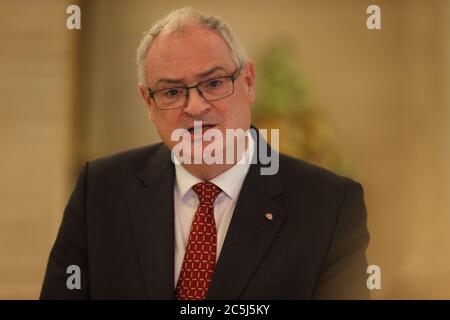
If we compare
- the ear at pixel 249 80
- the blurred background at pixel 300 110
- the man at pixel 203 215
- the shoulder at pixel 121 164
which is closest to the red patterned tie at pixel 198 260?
the man at pixel 203 215

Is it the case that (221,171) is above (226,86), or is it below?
below

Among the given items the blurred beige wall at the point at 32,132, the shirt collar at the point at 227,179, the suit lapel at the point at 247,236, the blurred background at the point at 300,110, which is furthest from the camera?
the blurred beige wall at the point at 32,132

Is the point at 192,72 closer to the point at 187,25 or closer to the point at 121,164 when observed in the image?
the point at 187,25

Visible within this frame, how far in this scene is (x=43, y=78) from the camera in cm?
195

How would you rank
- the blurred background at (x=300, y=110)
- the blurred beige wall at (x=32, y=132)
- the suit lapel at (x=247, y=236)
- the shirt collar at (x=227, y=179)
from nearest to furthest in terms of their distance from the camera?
the suit lapel at (x=247, y=236) → the shirt collar at (x=227, y=179) → the blurred background at (x=300, y=110) → the blurred beige wall at (x=32, y=132)

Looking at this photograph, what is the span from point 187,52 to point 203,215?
39 centimetres

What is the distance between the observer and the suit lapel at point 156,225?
1.31 metres

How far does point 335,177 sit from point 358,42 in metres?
0.54

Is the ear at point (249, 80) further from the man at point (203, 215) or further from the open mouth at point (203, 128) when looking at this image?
the open mouth at point (203, 128)

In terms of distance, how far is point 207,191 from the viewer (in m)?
1.39

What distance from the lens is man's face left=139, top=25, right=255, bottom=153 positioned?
4.34 feet

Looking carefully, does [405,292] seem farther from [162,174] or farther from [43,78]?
[43,78]

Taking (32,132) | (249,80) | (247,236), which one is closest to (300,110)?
(249,80)
